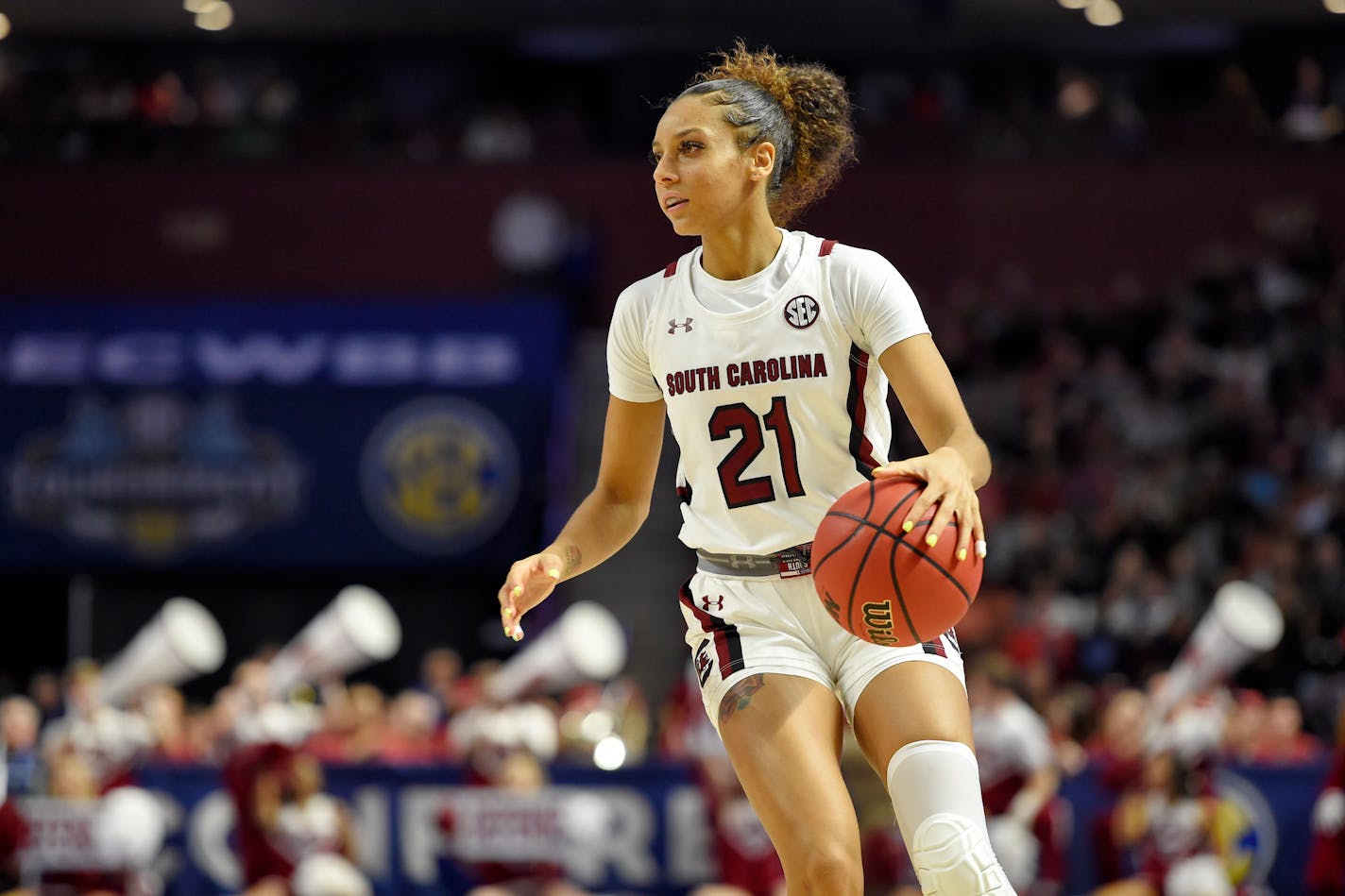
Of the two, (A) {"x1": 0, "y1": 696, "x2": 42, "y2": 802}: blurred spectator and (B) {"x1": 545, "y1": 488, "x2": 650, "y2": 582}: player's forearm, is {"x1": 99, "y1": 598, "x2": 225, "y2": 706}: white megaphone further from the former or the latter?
(B) {"x1": 545, "y1": 488, "x2": 650, "y2": 582}: player's forearm


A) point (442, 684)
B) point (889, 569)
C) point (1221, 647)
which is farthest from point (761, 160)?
point (442, 684)

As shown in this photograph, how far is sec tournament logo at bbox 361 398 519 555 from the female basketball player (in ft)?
48.8

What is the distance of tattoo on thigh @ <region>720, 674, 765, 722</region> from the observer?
462 cm

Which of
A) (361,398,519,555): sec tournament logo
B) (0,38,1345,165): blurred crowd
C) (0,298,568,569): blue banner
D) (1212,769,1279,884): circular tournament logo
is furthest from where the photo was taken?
(0,38,1345,165): blurred crowd

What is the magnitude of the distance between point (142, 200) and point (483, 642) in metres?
6.53

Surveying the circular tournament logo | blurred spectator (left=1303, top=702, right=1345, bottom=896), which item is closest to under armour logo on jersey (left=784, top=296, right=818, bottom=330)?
blurred spectator (left=1303, top=702, right=1345, bottom=896)

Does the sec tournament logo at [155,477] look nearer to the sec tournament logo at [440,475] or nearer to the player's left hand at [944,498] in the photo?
the sec tournament logo at [440,475]

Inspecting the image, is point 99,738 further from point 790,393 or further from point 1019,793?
point 790,393

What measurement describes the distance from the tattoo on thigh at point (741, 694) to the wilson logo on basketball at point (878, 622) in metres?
0.40

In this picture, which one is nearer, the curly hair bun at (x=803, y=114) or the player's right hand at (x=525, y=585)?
the player's right hand at (x=525, y=585)

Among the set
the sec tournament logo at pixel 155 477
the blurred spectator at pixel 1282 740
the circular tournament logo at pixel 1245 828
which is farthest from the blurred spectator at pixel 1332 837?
the sec tournament logo at pixel 155 477

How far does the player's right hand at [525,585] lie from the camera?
4.71 m

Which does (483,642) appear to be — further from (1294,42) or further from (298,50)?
(1294,42)

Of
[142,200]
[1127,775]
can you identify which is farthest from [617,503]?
[142,200]
